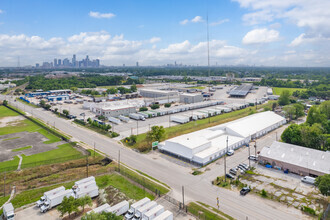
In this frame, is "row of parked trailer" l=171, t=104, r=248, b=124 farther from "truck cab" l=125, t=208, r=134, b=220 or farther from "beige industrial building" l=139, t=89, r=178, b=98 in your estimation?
"truck cab" l=125, t=208, r=134, b=220

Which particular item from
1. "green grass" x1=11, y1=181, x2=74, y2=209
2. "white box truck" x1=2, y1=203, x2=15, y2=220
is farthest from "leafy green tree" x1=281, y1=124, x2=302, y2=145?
"white box truck" x1=2, y1=203, x2=15, y2=220

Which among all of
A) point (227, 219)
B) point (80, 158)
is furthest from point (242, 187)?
point (80, 158)

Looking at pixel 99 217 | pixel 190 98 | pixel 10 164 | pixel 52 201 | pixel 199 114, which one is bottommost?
pixel 52 201

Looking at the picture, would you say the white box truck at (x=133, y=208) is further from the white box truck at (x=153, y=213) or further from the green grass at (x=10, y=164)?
the green grass at (x=10, y=164)

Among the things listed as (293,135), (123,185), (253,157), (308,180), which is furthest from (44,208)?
(293,135)

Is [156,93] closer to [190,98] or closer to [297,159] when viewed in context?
[190,98]

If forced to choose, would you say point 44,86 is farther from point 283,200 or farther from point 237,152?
point 283,200

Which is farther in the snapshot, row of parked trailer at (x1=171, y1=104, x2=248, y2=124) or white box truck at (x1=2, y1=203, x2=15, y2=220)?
row of parked trailer at (x1=171, y1=104, x2=248, y2=124)
